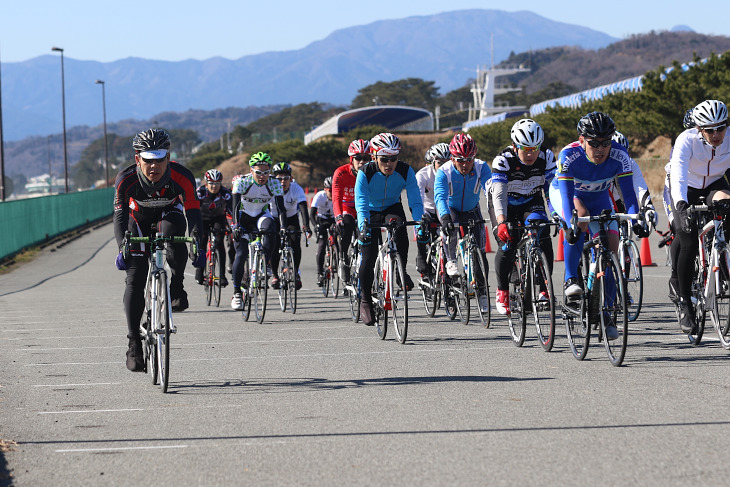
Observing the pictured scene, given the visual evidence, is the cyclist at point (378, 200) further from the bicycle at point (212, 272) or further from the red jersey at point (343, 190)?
the bicycle at point (212, 272)

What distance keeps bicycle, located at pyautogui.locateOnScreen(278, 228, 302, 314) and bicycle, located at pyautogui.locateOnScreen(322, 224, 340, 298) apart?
5.44ft

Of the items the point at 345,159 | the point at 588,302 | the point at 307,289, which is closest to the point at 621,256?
the point at 588,302

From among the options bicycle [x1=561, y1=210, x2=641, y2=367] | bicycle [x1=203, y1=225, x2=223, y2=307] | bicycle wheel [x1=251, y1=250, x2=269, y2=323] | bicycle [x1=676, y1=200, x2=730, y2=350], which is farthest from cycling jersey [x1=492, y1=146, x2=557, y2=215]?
bicycle [x1=203, y1=225, x2=223, y2=307]

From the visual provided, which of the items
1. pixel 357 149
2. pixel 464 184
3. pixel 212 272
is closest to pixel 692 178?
pixel 464 184

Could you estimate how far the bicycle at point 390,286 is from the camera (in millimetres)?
9883

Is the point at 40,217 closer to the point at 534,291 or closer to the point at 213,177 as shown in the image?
the point at 213,177

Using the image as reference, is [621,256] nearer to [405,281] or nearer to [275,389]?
[405,281]

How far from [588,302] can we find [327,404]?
7.82ft

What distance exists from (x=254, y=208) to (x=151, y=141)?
5671 mm

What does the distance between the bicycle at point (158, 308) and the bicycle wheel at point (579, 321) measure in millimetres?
2988

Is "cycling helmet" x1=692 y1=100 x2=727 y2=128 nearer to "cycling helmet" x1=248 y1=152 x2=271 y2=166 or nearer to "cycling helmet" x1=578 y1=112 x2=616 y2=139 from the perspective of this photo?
"cycling helmet" x1=578 y1=112 x2=616 y2=139

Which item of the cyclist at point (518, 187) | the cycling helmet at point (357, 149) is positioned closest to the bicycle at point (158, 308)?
the cyclist at point (518, 187)

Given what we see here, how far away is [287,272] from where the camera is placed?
1323 centimetres

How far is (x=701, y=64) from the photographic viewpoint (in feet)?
157
